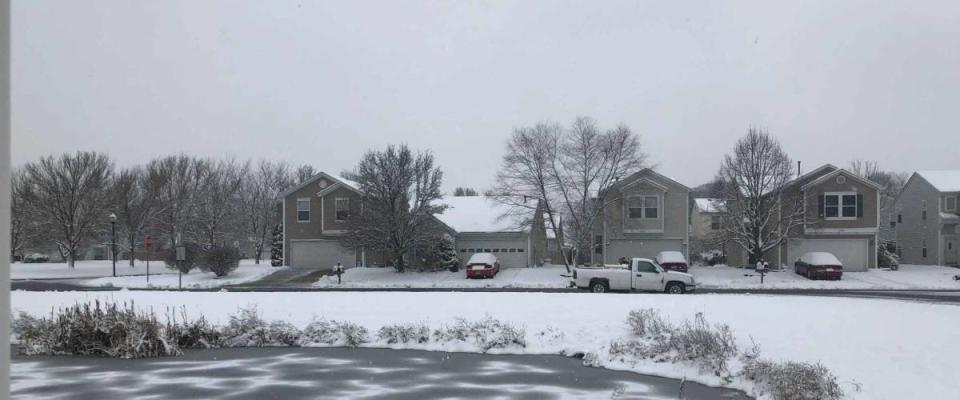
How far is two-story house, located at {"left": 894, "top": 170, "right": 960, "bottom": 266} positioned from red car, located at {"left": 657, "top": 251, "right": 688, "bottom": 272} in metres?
23.2

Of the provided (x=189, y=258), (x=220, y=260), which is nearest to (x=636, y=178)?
(x=220, y=260)

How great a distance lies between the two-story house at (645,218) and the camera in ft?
145

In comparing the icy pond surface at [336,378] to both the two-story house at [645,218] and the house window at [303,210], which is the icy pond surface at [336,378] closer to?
the two-story house at [645,218]

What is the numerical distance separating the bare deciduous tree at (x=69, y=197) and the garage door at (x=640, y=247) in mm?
40053

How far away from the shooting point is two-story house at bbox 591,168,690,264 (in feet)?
145

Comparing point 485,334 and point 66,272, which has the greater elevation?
point 485,334

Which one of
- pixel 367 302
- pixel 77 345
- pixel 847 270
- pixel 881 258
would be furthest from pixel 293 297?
pixel 881 258

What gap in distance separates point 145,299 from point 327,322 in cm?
707

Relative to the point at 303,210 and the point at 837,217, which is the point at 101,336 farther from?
the point at 837,217

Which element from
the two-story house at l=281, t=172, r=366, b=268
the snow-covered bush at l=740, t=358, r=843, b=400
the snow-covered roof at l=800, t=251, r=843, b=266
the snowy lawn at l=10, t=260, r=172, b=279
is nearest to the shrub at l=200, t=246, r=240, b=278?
the two-story house at l=281, t=172, r=366, b=268

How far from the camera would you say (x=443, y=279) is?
3912 centimetres

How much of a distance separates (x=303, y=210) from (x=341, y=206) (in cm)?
293

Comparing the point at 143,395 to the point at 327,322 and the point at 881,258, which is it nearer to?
the point at 327,322

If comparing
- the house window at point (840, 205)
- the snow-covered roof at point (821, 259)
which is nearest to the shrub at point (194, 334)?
the snow-covered roof at point (821, 259)
